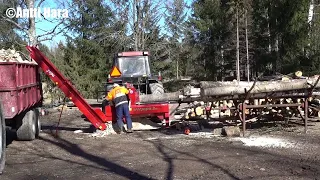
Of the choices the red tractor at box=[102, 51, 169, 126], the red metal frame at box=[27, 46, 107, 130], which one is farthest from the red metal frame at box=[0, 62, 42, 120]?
the red tractor at box=[102, 51, 169, 126]

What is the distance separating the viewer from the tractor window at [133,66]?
1639cm

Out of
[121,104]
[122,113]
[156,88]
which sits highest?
[156,88]

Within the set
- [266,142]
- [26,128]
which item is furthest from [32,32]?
[266,142]

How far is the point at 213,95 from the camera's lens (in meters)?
10.1

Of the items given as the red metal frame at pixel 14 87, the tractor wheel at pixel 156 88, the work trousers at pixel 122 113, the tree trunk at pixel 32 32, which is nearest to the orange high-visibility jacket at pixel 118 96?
the work trousers at pixel 122 113

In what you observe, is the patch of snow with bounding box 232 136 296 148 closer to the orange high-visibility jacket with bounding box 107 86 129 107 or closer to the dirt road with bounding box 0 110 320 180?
the dirt road with bounding box 0 110 320 180

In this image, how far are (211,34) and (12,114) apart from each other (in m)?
30.6

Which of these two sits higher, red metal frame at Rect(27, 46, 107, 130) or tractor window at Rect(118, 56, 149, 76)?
tractor window at Rect(118, 56, 149, 76)

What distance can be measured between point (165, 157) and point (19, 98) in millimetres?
3124

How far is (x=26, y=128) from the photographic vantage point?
398 inches

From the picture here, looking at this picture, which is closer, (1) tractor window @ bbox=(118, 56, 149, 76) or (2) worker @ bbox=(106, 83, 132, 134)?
(2) worker @ bbox=(106, 83, 132, 134)

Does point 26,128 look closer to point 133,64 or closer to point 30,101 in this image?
point 30,101

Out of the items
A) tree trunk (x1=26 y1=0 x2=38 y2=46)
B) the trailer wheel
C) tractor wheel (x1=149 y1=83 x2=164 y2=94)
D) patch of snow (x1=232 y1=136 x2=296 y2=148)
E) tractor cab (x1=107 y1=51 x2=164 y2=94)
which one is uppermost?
tree trunk (x1=26 y1=0 x2=38 y2=46)

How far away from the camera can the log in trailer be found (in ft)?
25.7
